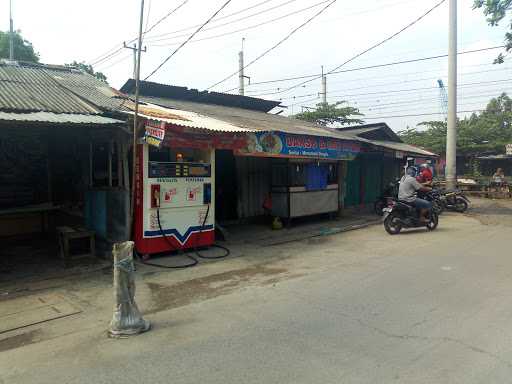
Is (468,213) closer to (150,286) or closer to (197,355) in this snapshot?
(150,286)

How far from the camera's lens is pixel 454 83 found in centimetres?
1741

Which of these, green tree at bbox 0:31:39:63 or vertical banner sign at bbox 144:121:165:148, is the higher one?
green tree at bbox 0:31:39:63

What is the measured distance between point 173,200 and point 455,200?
12219mm

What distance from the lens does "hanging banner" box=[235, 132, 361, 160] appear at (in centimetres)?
971

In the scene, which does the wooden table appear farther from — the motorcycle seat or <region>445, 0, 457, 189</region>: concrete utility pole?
<region>445, 0, 457, 189</region>: concrete utility pole

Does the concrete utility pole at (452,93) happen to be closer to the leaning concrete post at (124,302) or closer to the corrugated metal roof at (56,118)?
the corrugated metal roof at (56,118)

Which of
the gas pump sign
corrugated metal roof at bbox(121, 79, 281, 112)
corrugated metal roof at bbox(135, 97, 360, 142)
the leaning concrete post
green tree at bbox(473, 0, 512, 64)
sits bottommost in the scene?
the leaning concrete post

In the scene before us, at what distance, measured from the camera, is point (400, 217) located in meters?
11.1

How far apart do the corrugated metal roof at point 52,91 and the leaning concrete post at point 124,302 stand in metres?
3.78

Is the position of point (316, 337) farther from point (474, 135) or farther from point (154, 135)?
point (474, 135)

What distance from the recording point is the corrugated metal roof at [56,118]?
615cm

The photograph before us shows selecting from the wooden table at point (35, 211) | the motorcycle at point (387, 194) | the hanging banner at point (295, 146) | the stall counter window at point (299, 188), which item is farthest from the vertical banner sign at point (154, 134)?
the motorcycle at point (387, 194)

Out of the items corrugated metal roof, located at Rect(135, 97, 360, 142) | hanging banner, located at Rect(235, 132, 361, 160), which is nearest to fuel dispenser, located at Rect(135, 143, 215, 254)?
corrugated metal roof, located at Rect(135, 97, 360, 142)

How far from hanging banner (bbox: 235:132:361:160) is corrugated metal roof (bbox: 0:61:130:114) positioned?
3.07m
